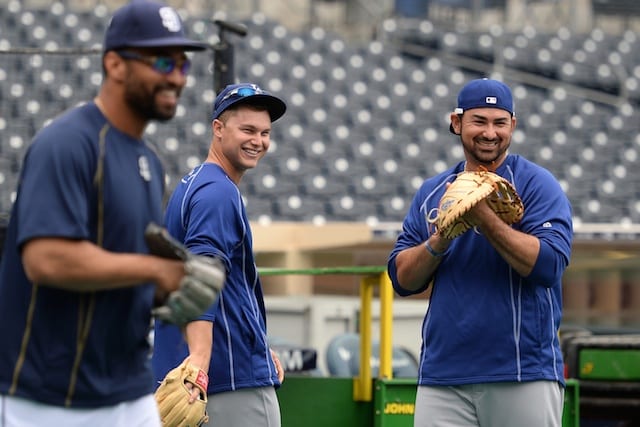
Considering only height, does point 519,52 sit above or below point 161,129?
above

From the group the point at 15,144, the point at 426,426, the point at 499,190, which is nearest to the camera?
the point at 499,190

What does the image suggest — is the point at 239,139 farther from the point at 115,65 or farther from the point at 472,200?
the point at 115,65

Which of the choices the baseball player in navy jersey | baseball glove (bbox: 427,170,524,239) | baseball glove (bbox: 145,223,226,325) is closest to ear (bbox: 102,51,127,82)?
the baseball player in navy jersey

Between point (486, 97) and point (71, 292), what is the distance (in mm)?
1892

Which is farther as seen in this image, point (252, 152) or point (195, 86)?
point (195, 86)

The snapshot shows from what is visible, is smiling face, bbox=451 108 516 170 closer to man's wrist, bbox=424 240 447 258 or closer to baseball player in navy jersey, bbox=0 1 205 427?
man's wrist, bbox=424 240 447 258

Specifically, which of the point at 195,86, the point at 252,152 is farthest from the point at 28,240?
the point at 195,86

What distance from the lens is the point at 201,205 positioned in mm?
3951

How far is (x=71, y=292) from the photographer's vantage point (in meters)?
2.71

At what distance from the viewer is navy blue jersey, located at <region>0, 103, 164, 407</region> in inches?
104

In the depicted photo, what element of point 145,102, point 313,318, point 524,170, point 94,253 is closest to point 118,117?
point 145,102

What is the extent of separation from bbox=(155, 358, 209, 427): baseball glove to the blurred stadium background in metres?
6.34

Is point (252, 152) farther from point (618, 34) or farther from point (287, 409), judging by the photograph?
point (618, 34)

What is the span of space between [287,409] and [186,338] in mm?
2125
